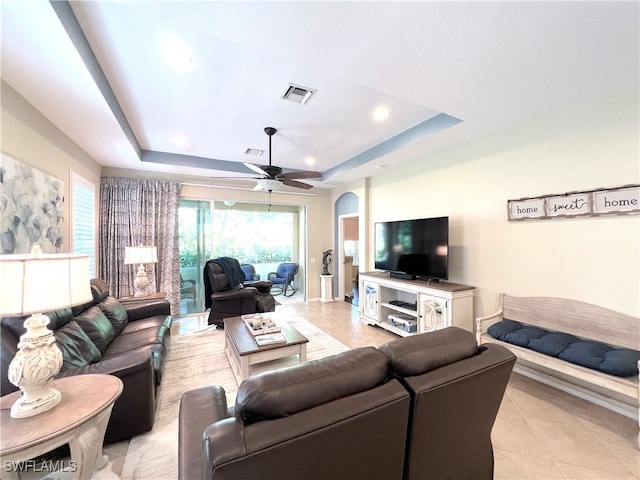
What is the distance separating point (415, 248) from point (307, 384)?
3.16 metres

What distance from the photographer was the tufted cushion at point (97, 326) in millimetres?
2301

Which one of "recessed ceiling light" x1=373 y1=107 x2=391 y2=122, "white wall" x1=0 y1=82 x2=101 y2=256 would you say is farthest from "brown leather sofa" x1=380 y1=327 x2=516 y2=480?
"white wall" x1=0 y1=82 x2=101 y2=256

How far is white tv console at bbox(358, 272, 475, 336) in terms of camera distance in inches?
125

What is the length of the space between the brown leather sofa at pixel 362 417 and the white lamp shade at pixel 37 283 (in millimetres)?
809

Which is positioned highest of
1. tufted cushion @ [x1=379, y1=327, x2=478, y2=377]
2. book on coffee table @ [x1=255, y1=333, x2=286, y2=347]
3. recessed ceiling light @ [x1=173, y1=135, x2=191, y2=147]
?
recessed ceiling light @ [x1=173, y1=135, x2=191, y2=147]

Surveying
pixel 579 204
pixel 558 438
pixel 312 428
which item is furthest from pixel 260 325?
pixel 579 204

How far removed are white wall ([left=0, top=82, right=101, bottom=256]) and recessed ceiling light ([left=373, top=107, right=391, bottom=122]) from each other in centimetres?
310

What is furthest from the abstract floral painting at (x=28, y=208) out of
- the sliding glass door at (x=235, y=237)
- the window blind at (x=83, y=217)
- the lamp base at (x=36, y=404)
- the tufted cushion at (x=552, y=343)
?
the tufted cushion at (x=552, y=343)

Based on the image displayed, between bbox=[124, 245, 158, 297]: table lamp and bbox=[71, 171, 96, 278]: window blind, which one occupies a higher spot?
bbox=[71, 171, 96, 278]: window blind

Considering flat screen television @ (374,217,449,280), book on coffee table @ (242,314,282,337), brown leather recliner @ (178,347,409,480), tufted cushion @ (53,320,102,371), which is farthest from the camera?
flat screen television @ (374,217,449,280)

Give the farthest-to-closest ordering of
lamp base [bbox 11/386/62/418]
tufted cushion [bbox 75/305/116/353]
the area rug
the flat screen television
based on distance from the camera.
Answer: the flat screen television, tufted cushion [bbox 75/305/116/353], the area rug, lamp base [bbox 11/386/62/418]

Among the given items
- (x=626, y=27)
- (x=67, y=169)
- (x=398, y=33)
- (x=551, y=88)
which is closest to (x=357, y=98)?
(x=398, y=33)

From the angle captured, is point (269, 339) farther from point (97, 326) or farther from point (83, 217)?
point (83, 217)

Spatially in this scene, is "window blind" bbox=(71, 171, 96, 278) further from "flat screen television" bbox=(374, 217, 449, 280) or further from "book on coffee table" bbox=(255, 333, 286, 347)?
"flat screen television" bbox=(374, 217, 449, 280)
